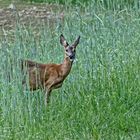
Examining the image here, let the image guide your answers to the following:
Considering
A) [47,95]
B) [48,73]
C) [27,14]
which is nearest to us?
[47,95]

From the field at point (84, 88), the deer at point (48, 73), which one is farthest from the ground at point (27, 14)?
the deer at point (48, 73)

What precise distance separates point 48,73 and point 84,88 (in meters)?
0.42

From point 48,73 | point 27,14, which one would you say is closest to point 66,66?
point 48,73

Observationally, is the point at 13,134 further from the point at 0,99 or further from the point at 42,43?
the point at 42,43

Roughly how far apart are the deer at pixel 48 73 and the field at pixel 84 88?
9cm

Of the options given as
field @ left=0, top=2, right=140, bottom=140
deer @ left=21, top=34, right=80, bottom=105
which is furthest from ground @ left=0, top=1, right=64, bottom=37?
deer @ left=21, top=34, right=80, bottom=105

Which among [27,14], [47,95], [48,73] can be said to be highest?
[27,14]

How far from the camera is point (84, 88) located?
7.93m

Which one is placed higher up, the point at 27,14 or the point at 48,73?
the point at 27,14

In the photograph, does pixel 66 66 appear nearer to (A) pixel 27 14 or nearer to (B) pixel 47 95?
(B) pixel 47 95

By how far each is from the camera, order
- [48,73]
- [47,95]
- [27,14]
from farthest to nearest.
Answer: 1. [27,14]
2. [48,73]
3. [47,95]

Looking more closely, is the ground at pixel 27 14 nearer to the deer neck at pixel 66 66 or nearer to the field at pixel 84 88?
the field at pixel 84 88

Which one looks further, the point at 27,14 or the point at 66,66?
the point at 27,14

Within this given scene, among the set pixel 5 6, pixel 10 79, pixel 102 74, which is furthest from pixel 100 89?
pixel 5 6
